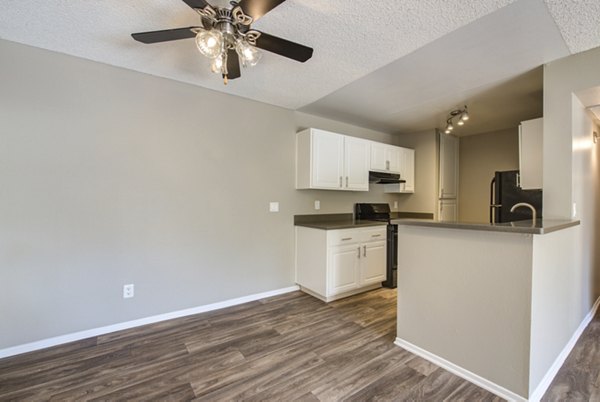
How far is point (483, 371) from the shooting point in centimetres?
169

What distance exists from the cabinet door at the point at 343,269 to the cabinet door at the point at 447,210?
204cm

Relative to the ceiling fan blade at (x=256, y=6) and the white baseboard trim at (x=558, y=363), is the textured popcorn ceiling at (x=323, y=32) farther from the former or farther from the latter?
the white baseboard trim at (x=558, y=363)

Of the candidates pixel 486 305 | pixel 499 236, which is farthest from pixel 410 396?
pixel 499 236

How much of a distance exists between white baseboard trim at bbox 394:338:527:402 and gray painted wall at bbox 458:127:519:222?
3452 millimetres

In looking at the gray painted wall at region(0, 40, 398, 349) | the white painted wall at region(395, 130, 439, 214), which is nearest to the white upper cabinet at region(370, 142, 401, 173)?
the white painted wall at region(395, 130, 439, 214)

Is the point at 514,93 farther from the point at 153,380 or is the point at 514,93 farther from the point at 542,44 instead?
the point at 153,380

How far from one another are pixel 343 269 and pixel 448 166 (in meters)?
2.87

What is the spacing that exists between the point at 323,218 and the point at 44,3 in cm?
328

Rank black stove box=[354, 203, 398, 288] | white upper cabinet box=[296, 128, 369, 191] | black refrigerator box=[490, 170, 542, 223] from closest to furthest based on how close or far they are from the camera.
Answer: black refrigerator box=[490, 170, 542, 223]
white upper cabinet box=[296, 128, 369, 191]
black stove box=[354, 203, 398, 288]

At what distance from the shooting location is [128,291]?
8.01 ft

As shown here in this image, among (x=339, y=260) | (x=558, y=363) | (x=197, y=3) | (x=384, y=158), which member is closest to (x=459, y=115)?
(x=384, y=158)

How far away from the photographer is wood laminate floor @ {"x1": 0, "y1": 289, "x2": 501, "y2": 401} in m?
1.65

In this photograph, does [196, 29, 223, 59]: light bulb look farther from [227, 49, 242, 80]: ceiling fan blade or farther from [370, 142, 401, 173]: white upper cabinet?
[370, 142, 401, 173]: white upper cabinet

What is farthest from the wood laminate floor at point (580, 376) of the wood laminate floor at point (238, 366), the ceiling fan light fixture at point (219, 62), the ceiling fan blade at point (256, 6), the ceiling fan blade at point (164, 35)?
the ceiling fan blade at point (164, 35)
